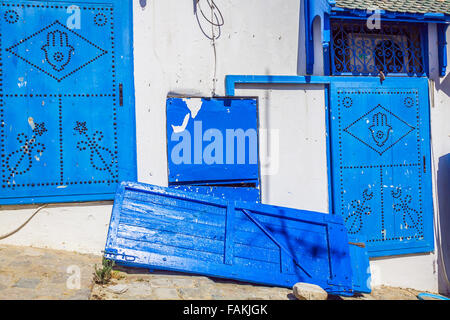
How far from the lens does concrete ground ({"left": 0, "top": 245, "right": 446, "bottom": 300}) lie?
4.05 m

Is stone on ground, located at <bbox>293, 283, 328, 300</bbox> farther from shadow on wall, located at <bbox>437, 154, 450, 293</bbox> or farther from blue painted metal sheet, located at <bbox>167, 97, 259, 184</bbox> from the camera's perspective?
shadow on wall, located at <bbox>437, 154, 450, 293</bbox>

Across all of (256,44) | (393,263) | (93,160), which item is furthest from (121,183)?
(393,263)

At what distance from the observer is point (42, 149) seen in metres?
5.25

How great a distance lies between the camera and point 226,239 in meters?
5.14

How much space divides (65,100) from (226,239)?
2472 mm

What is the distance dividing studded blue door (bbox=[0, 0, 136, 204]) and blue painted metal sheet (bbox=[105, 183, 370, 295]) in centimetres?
64

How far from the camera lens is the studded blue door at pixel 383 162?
20.6 feet

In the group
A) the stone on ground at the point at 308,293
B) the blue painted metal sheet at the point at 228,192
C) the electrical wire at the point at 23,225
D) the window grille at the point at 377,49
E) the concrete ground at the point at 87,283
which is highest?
the window grille at the point at 377,49

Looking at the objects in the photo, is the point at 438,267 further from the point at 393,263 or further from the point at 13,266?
the point at 13,266

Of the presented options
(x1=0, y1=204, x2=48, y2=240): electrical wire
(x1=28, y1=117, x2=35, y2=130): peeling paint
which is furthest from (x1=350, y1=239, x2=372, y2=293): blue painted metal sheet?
(x1=28, y1=117, x2=35, y2=130): peeling paint

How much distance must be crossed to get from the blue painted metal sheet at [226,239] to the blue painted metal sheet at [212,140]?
21.3 inches

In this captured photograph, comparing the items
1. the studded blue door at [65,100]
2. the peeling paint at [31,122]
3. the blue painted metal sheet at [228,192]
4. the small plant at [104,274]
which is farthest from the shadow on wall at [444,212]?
the peeling paint at [31,122]

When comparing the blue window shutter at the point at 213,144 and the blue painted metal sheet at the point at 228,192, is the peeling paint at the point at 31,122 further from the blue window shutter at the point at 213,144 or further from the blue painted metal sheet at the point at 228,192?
the blue painted metal sheet at the point at 228,192

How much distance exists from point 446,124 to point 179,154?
4.03 m
